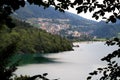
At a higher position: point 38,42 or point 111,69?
point 111,69

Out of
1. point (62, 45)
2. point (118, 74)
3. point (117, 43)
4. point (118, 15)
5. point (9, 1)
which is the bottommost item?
point (62, 45)

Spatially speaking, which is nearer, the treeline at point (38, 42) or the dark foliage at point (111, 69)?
the dark foliage at point (111, 69)

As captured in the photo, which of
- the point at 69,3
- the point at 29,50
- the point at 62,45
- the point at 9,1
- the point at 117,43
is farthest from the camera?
the point at 62,45

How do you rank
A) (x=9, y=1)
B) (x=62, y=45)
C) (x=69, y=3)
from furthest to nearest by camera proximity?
(x=62, y=45) < (x=69, y=3) < (x=9, y=1)

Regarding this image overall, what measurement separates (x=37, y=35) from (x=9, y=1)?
17794cm

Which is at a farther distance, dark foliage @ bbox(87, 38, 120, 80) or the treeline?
the treeline

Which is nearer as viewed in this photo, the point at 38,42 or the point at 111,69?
the point at 111,69

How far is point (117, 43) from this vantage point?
690cm

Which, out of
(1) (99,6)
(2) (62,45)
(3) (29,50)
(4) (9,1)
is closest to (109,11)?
(1) (99,6)

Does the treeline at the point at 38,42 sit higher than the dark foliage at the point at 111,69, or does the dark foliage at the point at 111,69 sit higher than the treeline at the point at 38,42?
the dark foliage at the point at 111,69

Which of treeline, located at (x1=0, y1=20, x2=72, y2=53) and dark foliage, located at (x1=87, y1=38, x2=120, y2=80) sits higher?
dark foliage, located at (x1=87, y1=38, x2=120, y2=80)

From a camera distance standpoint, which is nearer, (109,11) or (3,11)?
(3,11)

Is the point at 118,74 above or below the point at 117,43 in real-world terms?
below

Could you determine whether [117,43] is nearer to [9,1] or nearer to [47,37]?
[9,1]
